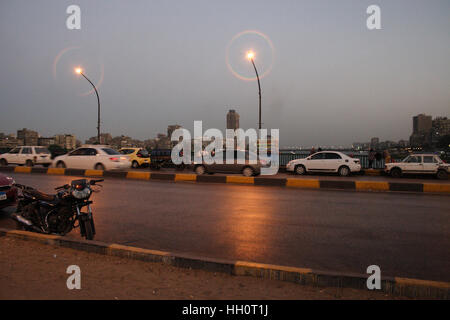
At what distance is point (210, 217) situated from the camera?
7.80 meters

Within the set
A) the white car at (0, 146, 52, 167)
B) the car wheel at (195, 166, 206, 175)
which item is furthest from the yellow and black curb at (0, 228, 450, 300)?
the white car at (0, 146, 52, 167)

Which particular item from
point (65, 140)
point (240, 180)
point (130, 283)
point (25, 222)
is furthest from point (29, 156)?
point (65, 140)

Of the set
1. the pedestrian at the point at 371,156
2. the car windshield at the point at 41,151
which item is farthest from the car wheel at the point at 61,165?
the pedestrian at the point at 371,156

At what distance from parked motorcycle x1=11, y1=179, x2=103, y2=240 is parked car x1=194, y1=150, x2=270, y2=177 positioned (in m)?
13.1

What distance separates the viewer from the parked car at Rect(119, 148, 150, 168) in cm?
2695

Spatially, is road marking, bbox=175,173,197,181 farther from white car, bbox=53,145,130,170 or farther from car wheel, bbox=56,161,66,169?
car wheel, bbox=56,161,66,169

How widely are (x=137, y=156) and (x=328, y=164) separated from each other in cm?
1461

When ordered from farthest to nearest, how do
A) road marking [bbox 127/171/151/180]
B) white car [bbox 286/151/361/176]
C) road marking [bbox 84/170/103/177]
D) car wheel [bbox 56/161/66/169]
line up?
1. car wheel [bbox 56/161/66/169]
2. white car [bbox 286/151/361/176]
3. road marking [bbox 84/170/103/177]
4. road marking [bbox 127/171/151/180]

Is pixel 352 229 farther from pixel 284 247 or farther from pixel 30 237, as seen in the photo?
pixel 30 237

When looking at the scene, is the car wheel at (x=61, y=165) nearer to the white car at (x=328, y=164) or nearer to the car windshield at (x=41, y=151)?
the car windshield at (x=41, y=151)

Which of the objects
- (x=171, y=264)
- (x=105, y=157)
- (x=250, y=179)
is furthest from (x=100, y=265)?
(x=105, y=157)

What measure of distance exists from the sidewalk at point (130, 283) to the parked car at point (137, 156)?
22683 millimetres

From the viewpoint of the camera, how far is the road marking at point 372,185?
1356 cm
